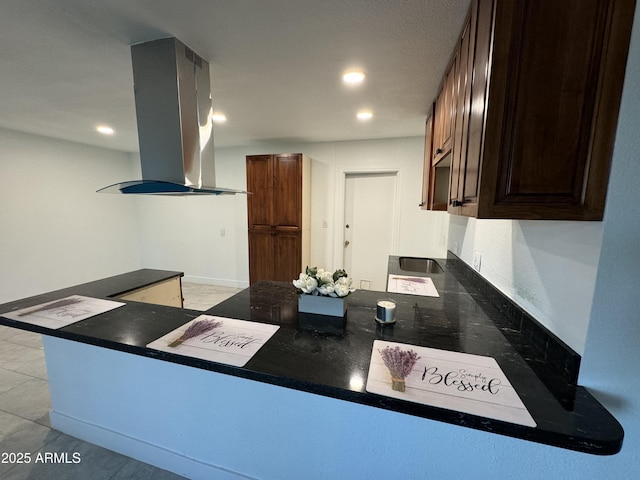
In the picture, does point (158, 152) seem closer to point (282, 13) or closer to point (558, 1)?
point (282, 13)

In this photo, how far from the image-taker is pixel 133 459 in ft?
4.97

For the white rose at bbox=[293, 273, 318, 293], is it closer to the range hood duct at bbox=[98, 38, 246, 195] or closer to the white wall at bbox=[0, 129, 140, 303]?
the range hood duct at bbox=[98, 38, 246, 195]

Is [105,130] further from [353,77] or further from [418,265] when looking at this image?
[418,265]

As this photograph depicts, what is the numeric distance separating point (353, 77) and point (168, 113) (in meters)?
1.23

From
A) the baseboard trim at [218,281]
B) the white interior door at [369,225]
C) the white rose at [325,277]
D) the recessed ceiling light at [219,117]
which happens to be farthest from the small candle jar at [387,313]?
the baseboard trim at [218,281]

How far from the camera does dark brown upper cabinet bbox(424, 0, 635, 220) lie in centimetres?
72

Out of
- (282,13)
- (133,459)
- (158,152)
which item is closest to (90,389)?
(133,459)

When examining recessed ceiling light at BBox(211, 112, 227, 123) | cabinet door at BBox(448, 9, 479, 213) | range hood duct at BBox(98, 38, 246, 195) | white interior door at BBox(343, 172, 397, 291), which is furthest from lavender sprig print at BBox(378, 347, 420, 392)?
white interior door at BBox(343, 172, 397, 291)

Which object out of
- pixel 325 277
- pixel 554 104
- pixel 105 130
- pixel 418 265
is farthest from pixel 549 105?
pixel 105 130

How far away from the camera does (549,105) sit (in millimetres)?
767

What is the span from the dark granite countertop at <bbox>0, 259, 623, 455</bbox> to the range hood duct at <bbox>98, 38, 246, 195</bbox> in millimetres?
732

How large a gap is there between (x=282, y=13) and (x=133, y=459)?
252 cm

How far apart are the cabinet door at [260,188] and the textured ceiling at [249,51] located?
3.04 feet

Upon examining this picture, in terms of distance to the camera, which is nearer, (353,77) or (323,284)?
(323,284)
